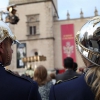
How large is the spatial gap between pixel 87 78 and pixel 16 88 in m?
0.62

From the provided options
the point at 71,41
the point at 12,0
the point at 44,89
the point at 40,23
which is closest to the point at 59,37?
the point at 71,41

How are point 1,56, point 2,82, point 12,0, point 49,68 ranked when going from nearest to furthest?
point 2,82 < point 1,56 < point 49,68 < point 12,0

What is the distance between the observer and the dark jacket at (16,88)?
1.64m

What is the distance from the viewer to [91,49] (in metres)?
1.57

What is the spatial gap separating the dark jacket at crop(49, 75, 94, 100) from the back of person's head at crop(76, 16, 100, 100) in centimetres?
7

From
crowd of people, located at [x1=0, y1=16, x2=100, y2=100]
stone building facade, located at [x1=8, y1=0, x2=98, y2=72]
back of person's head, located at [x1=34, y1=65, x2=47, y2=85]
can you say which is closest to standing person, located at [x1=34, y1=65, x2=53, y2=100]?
back of person's head, located at [x1=34, y1=65, x2=47, y2=85]

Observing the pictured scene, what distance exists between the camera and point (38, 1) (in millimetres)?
28000

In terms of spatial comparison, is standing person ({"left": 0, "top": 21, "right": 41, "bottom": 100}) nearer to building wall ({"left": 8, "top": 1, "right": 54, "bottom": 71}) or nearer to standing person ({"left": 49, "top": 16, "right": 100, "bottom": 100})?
standing person ({"left": 49, "top": 16, "right": 100, "bottom": 100})

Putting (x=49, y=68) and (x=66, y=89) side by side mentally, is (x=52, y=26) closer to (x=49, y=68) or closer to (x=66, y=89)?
(x=49, y=68)

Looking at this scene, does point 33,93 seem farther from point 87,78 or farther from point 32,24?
point 32,24

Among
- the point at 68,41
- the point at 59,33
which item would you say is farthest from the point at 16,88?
the point at 59,33

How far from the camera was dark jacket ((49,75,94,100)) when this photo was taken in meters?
1.46

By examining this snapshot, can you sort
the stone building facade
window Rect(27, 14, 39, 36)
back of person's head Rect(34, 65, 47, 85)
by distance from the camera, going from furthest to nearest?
1. window Rect(27, 14, 39, 36)
2. the stone building facade
3. back of person's head Rect(34, 65, 47, 85)

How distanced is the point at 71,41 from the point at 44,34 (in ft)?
13.0
